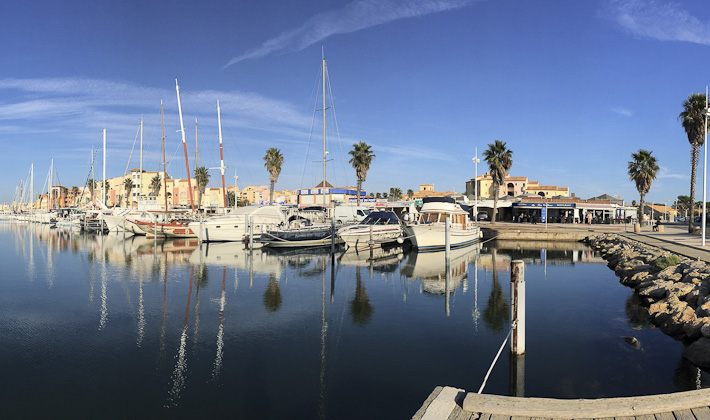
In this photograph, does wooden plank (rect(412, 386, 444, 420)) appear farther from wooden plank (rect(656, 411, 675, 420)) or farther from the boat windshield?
the boat windshield

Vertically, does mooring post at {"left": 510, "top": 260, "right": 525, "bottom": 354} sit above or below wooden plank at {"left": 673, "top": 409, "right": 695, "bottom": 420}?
above

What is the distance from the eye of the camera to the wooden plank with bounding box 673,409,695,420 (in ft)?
17.3

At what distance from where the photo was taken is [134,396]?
762 centimetres

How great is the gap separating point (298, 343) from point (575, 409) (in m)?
6.71

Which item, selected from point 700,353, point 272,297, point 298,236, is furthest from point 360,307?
point 298,236

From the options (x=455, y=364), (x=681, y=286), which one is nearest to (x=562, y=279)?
(x=681, y=286)

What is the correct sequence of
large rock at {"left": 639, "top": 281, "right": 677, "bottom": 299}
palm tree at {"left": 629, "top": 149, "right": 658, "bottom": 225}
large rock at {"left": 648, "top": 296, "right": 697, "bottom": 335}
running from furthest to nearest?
palm tree at {"left": 629, "top": 149, "right": 658, "bottom": 225}, large rock at {"left": 639, "top": 281, "right": 677, "bottom": 299}, large rock at {"left": 648, "top": 296, "right": 697, "bottom": 335}

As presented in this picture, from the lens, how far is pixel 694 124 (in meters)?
34.0

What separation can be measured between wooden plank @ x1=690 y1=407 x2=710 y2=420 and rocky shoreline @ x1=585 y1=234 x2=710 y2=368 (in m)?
4.70

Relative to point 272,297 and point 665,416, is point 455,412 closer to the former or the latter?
point 665,416

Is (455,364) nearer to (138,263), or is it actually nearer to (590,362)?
(590,362)

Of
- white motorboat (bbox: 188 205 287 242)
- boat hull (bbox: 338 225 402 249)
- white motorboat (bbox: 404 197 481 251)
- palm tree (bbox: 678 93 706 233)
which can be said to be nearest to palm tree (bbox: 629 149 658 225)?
palm tree (bbox: 678 93 706 233)

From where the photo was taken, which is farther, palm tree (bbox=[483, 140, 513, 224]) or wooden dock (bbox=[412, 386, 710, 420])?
palm tree (bbox=[483, 140, 513, 224])

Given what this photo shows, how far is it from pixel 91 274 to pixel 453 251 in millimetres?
22511
